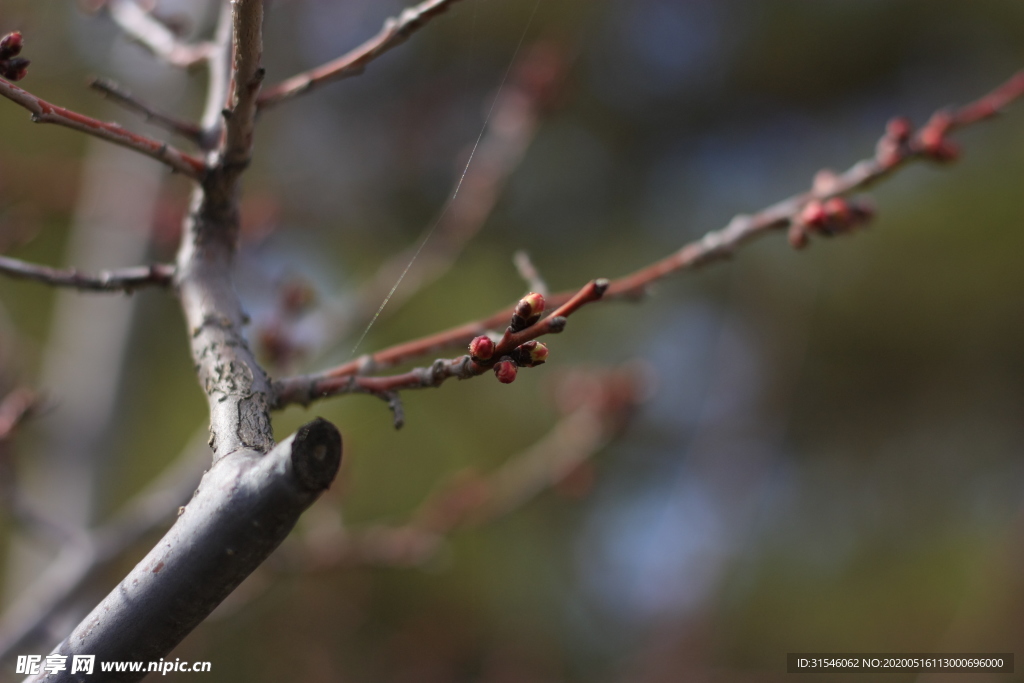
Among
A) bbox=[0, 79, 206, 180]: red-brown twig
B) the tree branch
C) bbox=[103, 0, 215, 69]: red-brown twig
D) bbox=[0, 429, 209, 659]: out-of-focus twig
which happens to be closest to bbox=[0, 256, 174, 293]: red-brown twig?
bbox=[0, 79, 206, 180]: red-brown twig

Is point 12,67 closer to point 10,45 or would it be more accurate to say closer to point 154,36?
point 10,45

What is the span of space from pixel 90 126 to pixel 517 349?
1.26ft

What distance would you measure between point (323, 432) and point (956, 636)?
3391 mm

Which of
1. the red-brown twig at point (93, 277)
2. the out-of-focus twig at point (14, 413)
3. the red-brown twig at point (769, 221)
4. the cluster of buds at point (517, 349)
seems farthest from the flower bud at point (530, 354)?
the out-of-focus twig at point (14, 413)

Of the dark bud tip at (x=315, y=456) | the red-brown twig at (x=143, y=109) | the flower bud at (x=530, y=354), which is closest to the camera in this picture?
the dark bud tip at (x=315, y=456)

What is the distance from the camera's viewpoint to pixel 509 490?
193 centimetres

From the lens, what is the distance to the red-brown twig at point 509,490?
5.16 feet

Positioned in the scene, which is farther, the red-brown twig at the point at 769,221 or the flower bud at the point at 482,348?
the red-brown twig at the point at 769,221

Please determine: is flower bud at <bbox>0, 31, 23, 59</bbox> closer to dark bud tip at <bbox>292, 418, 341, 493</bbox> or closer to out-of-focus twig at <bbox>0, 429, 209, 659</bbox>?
dark bud tip at <bbox>292, 418, 341, 493</bbox>

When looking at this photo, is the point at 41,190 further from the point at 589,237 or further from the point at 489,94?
the point at 589,237

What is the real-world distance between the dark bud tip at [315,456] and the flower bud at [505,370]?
124 mm

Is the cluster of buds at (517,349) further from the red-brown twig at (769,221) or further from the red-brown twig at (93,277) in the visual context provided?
the red-brown twig at (93,277)

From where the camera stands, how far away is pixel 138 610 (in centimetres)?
45

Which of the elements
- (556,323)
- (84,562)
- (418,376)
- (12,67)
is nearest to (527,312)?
(556,323)
